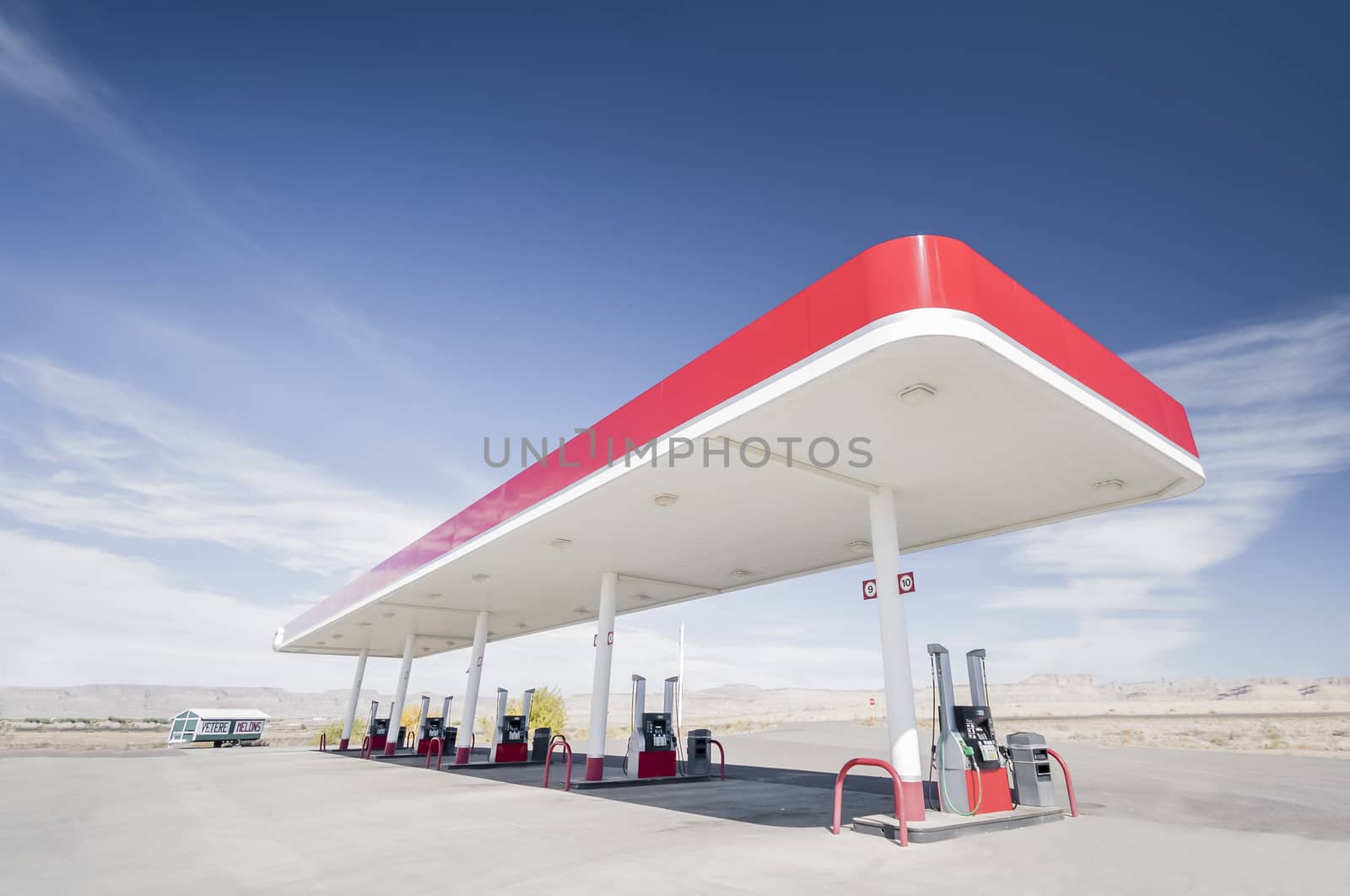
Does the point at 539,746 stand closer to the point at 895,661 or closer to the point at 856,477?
the point at 895,661

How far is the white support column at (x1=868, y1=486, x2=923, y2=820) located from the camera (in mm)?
7707

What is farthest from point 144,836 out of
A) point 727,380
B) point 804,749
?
point 804,749

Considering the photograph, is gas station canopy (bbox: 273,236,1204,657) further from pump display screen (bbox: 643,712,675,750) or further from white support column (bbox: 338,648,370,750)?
white support column (bbox: 338,648,370,750)

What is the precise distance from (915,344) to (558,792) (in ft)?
33.9

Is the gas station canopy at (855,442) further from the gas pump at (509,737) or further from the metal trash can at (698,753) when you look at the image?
the gas pump at (509,737)

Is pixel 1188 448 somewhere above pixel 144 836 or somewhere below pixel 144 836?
above

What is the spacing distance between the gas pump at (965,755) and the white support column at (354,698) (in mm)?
23985

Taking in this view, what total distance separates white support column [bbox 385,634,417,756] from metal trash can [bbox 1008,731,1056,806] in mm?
20787

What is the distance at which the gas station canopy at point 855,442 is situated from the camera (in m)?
5.71

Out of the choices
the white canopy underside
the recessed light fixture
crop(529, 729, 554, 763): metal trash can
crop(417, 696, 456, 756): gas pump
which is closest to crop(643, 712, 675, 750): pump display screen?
the white canopy underside

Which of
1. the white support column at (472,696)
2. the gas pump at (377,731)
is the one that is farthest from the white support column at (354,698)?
the white support column at (472,696)

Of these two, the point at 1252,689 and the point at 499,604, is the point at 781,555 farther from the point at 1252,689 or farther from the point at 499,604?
the point at 1252,689

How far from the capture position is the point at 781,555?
13211mm

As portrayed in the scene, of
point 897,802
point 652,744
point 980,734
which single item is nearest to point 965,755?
point 980,734
